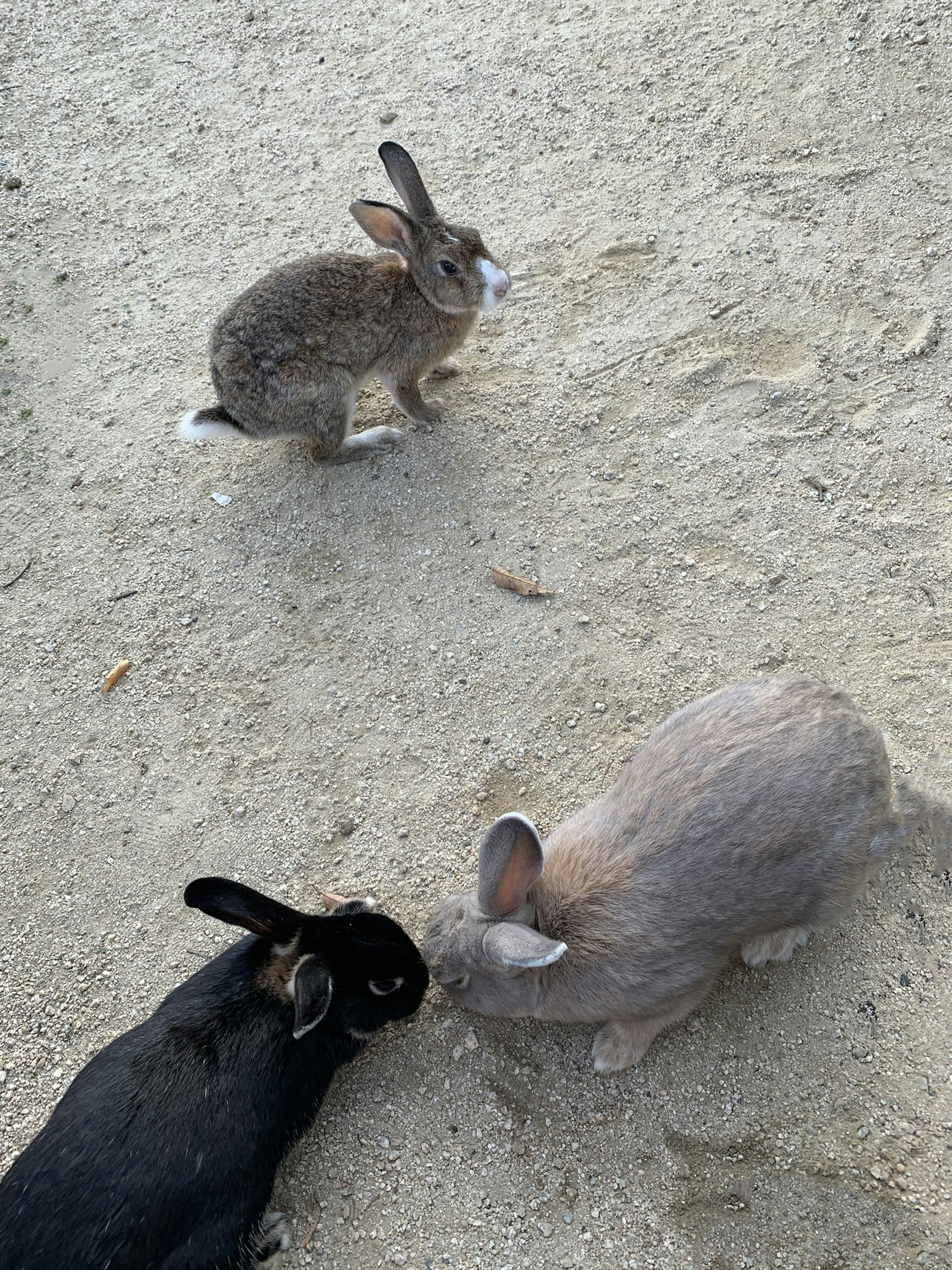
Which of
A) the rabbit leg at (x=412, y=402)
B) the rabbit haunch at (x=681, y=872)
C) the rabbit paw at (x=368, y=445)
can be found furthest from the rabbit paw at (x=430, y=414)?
the rabbit haunch at (x=681, y=872)

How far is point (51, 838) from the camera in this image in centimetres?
388

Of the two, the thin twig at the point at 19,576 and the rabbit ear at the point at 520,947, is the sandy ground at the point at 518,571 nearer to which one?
the thin twig at the point at 19,576

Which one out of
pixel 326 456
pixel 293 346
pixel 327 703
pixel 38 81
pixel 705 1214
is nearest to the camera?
pixel 705 1214

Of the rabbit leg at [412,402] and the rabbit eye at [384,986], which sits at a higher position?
the rabbit leg at [412,402]

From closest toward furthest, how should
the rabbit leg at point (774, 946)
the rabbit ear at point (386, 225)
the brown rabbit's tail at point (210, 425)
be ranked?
the rabbit leg at point (774, 946), the rabbit ear at point (386, 225), the brown rabbit's tail at point (210, 425)

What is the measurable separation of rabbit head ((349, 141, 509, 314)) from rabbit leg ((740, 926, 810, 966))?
10.8 feet

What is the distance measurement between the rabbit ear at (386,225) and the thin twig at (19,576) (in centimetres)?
245

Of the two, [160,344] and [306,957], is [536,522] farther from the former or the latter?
[160,344]

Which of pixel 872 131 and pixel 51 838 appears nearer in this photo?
pixel 51 838

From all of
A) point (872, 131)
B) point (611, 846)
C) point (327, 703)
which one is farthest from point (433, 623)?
point (872, 131)

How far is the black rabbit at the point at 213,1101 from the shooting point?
2.77 m

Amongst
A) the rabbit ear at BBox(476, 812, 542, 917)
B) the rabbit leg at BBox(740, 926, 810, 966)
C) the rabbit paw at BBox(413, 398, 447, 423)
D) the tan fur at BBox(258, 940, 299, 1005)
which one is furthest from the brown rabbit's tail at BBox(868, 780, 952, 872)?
the rabbit paw at BBox(413, 398, 447, 423)

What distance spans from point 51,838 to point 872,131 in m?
5.75

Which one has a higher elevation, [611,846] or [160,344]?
[160,344]
